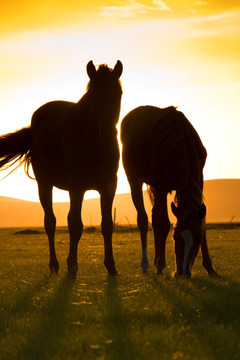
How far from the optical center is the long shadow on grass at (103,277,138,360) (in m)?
4.79

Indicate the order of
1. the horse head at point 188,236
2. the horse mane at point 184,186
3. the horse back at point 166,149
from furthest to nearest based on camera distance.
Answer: the horse back at point 166,149
the horse mane at point 184,186
the horse head at point 188,236

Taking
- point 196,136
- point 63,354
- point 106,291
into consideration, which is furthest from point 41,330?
point 196,136

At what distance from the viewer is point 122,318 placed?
621 centimetres

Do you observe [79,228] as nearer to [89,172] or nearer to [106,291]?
[89,172]

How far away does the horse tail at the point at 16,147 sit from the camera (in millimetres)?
12172

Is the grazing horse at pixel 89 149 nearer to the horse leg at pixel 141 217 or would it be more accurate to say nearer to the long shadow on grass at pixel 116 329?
the horse leg at pixel 141 217

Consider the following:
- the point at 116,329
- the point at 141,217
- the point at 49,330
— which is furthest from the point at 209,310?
the point at 141,217

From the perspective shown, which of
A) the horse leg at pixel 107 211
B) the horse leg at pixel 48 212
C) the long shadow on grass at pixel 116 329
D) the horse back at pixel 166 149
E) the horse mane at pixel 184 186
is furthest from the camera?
the horse leg at pixel 48 212

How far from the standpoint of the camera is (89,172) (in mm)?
9570

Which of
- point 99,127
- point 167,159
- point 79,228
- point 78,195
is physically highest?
point 99,127

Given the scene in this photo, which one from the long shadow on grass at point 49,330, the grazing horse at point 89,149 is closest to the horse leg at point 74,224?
the grazing horse at point 89,149

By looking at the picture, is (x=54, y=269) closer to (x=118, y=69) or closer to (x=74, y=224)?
(x=74, y=224)

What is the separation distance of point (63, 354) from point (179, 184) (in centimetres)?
475

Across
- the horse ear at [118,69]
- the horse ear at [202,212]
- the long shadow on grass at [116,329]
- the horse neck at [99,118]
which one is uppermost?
the horse ear at [118,69]
